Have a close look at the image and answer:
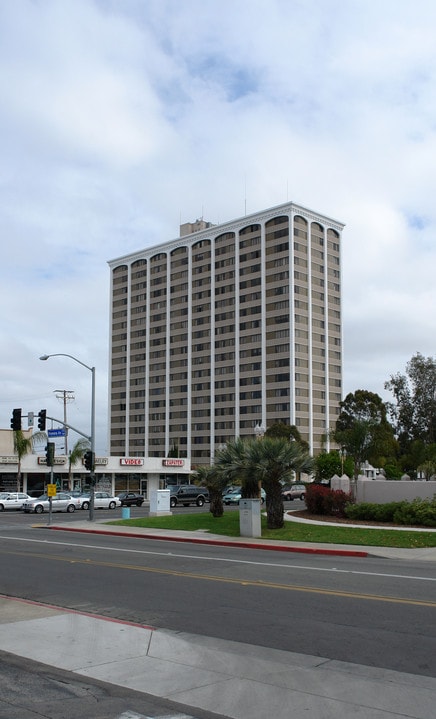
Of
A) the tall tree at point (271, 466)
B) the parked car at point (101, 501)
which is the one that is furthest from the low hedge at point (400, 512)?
the parked car at point (101, 501)

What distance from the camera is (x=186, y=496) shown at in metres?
59.3

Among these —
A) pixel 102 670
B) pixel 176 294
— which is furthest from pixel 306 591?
pixel 176 294

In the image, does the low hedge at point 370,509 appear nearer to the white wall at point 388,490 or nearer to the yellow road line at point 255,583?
the white wall at point 388,490

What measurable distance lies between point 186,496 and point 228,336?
2390 inches

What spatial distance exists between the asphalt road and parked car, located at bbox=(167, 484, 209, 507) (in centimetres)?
3645

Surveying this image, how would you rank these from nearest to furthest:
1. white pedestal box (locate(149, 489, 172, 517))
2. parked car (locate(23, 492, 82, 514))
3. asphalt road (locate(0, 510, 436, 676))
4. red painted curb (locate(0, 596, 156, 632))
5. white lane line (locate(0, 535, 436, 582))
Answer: asphalt road (locate(0, 510, 436, 676))
red painted curb (locate(0, 596, 156, 632))
white lane line (locate(0, 535, 436, 582))
white pedestal box (locate(149, 489, 172, 517))
parked car (locate(23, 492, 82, 514))

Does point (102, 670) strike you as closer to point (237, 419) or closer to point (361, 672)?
point (361, 672)

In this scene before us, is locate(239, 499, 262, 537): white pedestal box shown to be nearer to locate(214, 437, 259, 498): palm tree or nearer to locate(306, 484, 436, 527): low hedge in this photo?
locate(214, 437, 259, 498): palm tree

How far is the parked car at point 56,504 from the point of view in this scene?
5212cm

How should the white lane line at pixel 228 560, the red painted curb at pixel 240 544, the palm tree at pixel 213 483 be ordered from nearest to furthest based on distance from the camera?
1. the white lane line at pixel 228 560
2. the red painted curb at pixel 240 544
3. the palm tree at pixel 213 483

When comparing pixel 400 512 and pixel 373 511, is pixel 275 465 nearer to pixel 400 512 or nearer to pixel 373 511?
pixel 373 511

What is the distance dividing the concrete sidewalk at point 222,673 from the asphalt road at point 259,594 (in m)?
0.54

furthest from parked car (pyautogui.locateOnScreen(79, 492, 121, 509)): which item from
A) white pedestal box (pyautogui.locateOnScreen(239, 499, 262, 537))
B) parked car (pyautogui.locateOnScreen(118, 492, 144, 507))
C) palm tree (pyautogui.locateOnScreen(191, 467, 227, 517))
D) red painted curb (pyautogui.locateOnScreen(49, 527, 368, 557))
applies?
white pedestal box (pyautogui.locateOnScreen(239, 499, 262, 537))

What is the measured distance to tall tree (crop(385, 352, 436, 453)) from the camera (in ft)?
263
